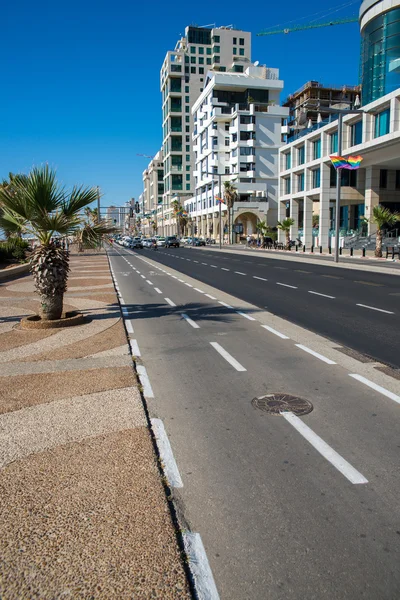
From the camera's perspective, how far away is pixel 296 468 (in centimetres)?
446

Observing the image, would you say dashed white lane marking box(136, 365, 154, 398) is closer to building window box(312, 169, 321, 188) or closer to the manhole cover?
the manhole cover

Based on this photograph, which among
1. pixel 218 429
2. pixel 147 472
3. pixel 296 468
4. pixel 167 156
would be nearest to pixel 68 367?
pixel 218 429

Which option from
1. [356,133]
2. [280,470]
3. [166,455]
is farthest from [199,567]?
[356,133]

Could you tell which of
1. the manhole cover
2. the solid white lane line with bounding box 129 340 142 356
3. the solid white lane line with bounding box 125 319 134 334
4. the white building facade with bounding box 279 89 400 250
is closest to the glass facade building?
the white building facade with bounding box 279 89 400 250

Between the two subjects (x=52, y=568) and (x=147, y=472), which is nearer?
(x=52, y=568)

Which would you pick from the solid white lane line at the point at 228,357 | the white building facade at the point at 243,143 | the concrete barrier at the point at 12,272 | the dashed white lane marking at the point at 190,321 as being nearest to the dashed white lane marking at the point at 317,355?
the solid white lane line at the point at 228,357

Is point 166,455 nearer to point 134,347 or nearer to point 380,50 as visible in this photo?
point 134,347

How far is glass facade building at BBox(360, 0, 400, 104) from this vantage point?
4909 cm

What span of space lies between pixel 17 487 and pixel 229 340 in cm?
624

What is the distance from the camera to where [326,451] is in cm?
479

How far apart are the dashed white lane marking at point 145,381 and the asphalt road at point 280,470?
12 cm

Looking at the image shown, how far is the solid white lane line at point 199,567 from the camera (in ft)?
9.59

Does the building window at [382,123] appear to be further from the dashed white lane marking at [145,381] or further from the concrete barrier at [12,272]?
the dashed white lane marking at [145,381]

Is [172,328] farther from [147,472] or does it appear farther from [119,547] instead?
[119,547]
